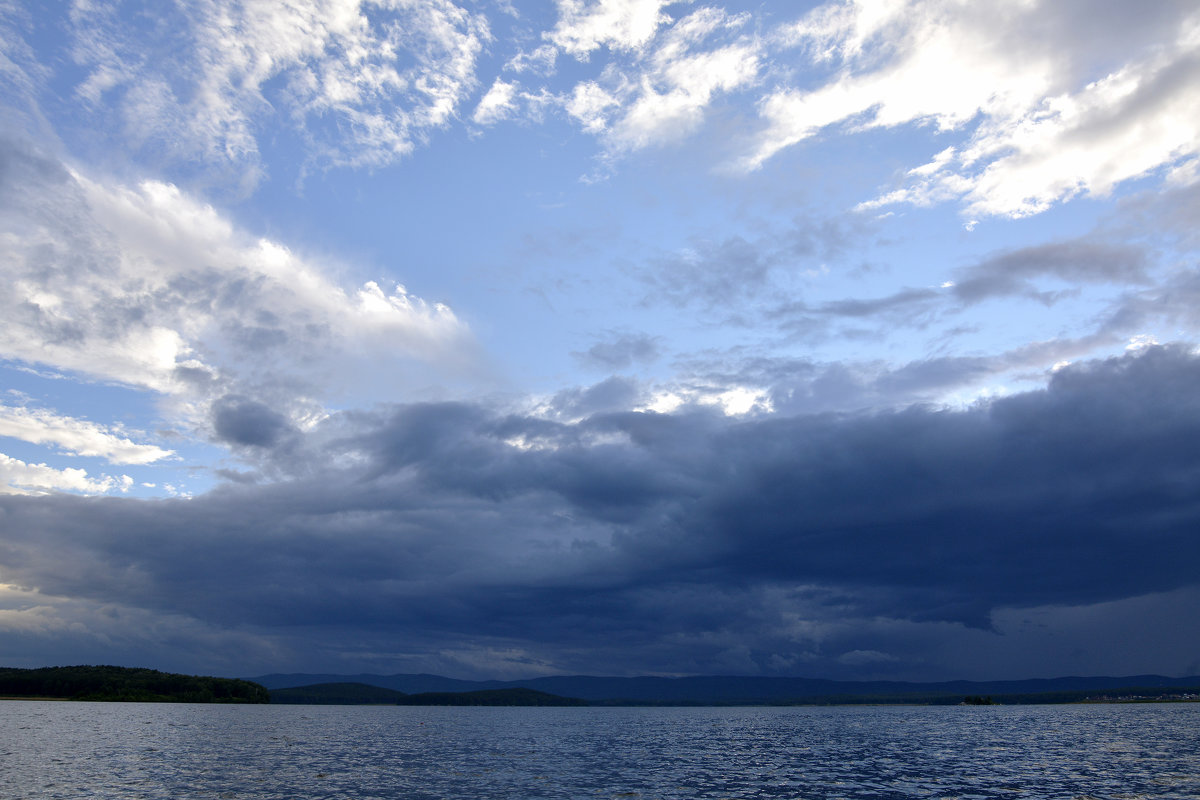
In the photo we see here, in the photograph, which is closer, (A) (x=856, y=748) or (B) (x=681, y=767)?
(B) (x=681, y=767)

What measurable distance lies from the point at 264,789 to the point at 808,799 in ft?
194

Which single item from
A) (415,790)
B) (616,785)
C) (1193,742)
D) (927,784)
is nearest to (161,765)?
(415,790)

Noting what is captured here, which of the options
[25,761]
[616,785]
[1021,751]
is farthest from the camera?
[1021,751]

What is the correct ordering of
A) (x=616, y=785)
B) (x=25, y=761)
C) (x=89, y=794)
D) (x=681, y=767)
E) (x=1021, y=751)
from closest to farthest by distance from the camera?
(x=89, y=794)
(x=616, y=785)
(x=25, y=761)
(x=681, y=767)
(x=1021, y=751)

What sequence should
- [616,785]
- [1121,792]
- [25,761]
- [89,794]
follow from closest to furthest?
[89,794] < [1121,792] < [616,785] < [25,761]

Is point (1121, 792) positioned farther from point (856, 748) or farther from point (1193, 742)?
point (1193, 742)

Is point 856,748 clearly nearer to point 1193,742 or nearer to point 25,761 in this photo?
point 1193,742

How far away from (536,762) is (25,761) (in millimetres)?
73065

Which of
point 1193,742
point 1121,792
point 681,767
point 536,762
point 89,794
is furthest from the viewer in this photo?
point 1193,742

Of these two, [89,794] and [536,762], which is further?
[536,762]

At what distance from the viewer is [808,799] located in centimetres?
7669

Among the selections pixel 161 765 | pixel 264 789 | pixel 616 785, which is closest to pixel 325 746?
pixel 161 765

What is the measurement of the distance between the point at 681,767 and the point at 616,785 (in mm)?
27093

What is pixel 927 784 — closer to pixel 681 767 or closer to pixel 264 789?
pixel 681 767
